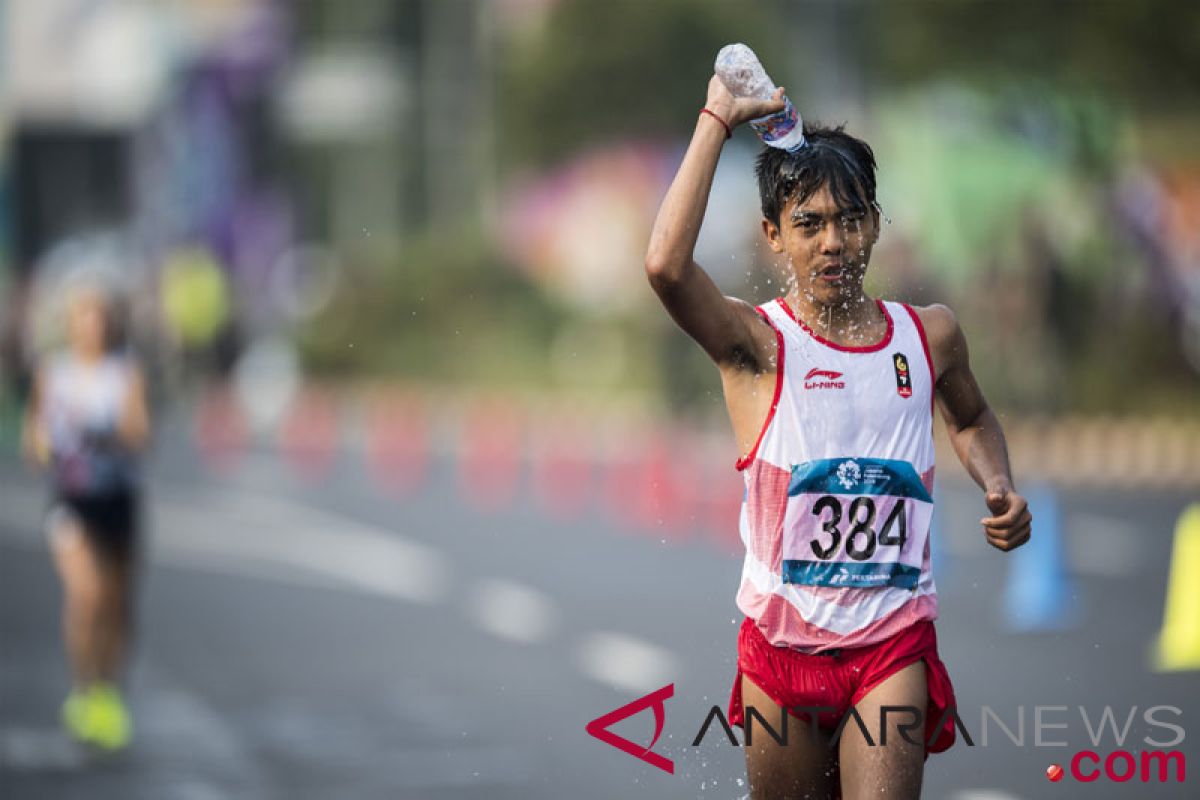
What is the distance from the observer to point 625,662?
12438 mm

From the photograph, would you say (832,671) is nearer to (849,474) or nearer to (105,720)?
(849,474)

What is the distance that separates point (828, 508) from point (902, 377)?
33cm

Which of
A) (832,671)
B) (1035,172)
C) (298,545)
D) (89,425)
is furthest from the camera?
(1035,172)

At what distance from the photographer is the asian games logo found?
4.84 m

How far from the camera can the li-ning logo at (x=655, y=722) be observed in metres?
5.23

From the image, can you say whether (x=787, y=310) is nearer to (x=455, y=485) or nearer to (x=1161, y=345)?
(x=455, y=485)

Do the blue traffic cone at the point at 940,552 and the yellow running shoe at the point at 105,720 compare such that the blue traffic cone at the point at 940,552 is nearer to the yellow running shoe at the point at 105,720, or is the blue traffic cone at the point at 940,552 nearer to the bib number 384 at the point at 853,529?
the yellow running shoe at the point at 105,720

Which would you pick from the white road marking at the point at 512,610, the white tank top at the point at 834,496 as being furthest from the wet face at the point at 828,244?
the white road marking at the point at 512,610

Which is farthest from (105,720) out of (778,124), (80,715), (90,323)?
(778,124)

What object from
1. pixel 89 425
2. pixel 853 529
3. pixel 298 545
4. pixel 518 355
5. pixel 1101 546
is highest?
pixel 518 355

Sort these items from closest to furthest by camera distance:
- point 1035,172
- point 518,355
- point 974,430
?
point 974,430
point 1035,172
point 518,355

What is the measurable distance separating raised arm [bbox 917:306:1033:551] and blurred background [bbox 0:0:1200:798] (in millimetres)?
358

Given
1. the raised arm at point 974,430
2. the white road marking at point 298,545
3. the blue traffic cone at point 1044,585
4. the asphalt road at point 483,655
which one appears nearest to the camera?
the raised arm at point 974,430

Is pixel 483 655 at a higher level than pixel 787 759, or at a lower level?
higher
